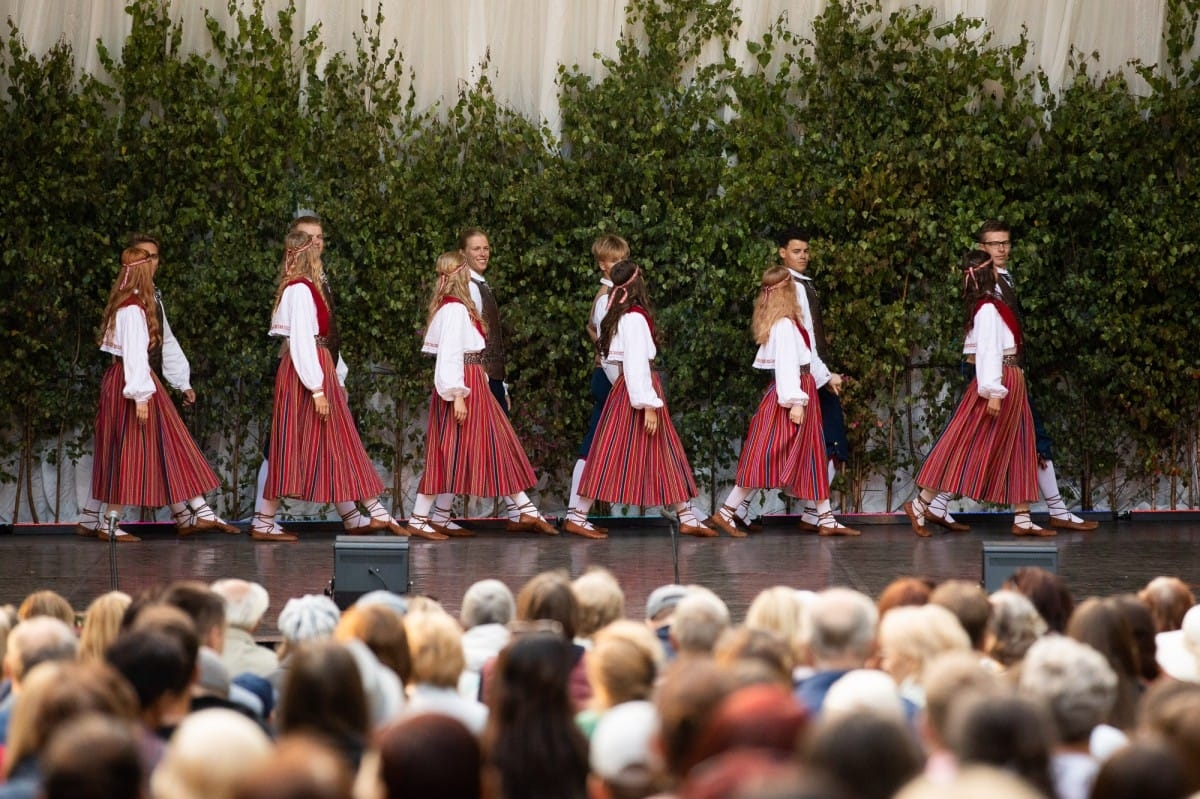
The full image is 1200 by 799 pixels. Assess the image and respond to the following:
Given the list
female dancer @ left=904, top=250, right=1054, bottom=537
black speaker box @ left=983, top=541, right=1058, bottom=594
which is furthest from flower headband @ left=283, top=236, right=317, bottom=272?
black speaker box @ left=983, top=541, right=1058, bottom=594

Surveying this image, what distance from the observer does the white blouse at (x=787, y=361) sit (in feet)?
26.7

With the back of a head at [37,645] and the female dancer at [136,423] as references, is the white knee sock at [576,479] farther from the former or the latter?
the back of a head at [37,645]

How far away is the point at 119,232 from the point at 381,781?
6.74 m

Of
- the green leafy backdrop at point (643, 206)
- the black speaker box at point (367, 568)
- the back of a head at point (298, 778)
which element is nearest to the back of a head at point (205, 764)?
the back of a head at point (298, 778)

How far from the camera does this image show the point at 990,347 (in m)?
8.08

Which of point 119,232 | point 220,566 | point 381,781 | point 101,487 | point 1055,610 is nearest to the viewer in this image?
point 381,781

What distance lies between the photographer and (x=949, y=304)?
352 inches

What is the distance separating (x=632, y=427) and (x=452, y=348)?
37.8 inches

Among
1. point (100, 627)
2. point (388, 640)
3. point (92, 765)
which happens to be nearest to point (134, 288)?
point (100, 627)

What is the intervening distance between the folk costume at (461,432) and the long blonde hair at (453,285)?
0.03m

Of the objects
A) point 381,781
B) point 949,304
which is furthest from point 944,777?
point 949,304

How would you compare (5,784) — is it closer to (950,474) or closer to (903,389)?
(950,474)

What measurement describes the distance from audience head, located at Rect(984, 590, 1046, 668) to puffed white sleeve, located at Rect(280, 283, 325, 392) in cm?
463

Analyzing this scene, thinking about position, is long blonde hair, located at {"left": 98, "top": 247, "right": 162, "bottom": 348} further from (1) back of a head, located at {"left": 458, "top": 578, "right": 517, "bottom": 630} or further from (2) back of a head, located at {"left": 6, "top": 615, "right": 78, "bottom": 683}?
(2) back of a head, located at {"left": 6, "top": 615, "right": 78, "bottom": 683}
